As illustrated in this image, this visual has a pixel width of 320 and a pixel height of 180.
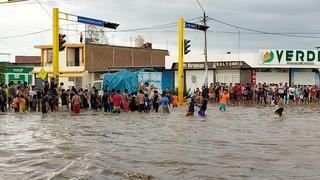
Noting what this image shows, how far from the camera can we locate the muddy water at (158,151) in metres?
9.70

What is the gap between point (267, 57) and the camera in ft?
156

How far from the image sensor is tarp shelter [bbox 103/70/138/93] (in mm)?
32656

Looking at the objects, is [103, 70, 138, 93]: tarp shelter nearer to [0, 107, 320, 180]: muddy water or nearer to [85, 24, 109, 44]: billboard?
[0, 107, 320, 180]: muddy water

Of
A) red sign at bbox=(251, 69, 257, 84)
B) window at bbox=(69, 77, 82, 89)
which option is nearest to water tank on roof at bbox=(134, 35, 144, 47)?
window at bbox=(69, 77, 82, 89)

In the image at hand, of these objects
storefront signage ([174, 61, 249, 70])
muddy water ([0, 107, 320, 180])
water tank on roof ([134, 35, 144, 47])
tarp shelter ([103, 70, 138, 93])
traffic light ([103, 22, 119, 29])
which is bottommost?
muddy water ([0, 107, 320, 180])

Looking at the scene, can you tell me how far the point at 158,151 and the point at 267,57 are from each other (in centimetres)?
3661

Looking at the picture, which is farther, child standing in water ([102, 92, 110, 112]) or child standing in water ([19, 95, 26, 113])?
child standing in water ([102, 92, 110, 112])

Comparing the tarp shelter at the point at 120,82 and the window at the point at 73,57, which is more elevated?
the window at the point at 73,57

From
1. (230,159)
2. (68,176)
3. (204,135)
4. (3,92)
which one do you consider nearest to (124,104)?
(3,92)

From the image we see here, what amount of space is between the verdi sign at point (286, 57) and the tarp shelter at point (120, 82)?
1783 cm

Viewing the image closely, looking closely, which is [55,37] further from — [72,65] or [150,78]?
[72,65]

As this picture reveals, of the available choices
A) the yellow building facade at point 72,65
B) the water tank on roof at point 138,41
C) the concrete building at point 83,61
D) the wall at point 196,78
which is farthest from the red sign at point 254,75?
the water tank on roof at point 138,41

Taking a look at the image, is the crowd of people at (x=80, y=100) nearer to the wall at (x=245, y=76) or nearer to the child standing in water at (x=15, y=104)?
the child standing in water at (x=15, y=104)

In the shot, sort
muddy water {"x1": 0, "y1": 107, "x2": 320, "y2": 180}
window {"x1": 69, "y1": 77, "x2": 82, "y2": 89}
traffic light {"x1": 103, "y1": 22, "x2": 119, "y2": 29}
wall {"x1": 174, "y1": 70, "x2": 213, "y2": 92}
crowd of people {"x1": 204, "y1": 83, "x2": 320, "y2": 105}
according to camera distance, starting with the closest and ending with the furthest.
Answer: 1. muddy water {"x1": 0, "y1": 107, "x2": 320, "y2": 180}
2. traffic light {"x1": 103, "y1": 22, "x2": 119, "y2": 29}
3. crowd of people {"x1": 204, "y1": 83, "x2": 320, "y2": 105}
4. wall {"x1": 174, "y1": 70, "x2": 213, "y2": 92}
5. window {"x1": 69, "y1": 77, "x2": 82, "y2": 89}
